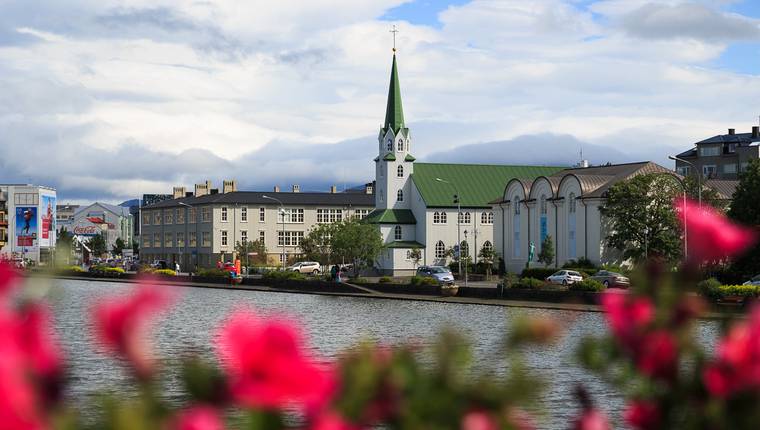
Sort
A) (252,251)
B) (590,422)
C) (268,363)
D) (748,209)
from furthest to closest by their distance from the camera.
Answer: (252,251), (748,209), (590,422), (268,363)

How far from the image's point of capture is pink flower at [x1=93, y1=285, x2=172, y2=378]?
7.48 ft

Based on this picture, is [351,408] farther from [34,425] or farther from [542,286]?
[542,286]

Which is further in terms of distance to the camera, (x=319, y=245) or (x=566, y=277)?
(x=319, y=245)

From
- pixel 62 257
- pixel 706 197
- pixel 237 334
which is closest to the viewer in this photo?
pixel 237 334

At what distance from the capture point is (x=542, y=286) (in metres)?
56.5

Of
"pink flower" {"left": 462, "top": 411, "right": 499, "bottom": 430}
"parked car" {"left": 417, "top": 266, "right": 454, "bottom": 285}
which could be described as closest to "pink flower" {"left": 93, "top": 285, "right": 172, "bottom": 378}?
"pink flower" {"left": 462, "top": 411, "right": 499, "bottom": 430}

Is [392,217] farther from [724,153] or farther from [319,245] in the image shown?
[724,153]

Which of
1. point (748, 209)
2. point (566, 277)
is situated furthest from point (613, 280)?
point (748, 209)

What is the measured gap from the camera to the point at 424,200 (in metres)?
119

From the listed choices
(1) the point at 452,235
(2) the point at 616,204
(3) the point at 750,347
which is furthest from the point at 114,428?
(1) the point at 452,235

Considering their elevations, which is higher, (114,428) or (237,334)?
(237,334)

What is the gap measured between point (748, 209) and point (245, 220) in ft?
271

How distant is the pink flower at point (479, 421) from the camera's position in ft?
8.21

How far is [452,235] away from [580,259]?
30664mm
